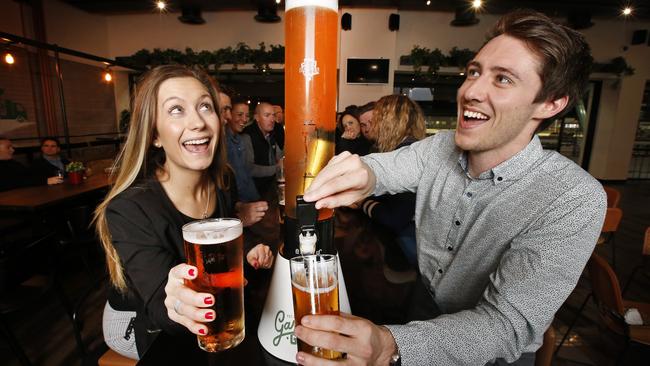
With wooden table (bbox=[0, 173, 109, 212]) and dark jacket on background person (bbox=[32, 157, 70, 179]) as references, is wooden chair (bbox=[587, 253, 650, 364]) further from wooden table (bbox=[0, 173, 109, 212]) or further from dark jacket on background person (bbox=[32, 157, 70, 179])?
dark jacket on background person (bbox=[32, 157, 70, 179])

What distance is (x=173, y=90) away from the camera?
1.33 meters

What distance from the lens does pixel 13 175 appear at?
402 centimetres

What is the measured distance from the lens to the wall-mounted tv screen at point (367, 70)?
294 inches

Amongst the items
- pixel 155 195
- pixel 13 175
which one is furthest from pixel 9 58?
pixel 155 195

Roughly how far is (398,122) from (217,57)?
20.9 feet

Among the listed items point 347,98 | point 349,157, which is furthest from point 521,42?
point 347,98

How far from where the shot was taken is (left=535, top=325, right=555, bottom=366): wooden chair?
1.05 meters

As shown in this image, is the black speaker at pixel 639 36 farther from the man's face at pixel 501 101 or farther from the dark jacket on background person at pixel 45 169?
the dark jacket on background person at pixel 45 169

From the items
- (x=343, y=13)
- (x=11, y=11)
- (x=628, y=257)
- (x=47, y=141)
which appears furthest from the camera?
(x=343, y=13)

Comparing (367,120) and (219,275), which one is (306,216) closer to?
(219,275)

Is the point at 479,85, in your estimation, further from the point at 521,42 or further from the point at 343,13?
the point at 343,13

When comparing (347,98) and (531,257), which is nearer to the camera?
(531,257)

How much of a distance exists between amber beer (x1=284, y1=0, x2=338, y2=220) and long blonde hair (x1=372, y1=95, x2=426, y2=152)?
1753 mm

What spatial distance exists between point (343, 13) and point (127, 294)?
23.7ft
